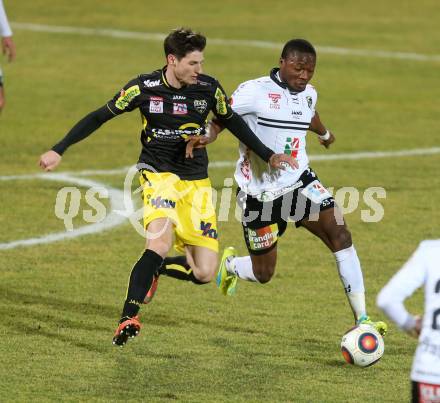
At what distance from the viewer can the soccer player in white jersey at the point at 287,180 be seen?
988 cm

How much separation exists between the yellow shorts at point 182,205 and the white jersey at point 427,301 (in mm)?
3756

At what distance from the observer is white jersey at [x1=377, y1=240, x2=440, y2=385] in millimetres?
5883

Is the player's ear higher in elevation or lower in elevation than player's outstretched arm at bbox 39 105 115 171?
higher

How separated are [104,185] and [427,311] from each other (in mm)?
10236

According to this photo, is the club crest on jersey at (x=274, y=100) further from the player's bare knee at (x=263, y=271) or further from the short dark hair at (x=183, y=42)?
the player's bare knee at (x=263, y=271)

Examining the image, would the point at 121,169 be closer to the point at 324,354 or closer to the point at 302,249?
the point at 302,249

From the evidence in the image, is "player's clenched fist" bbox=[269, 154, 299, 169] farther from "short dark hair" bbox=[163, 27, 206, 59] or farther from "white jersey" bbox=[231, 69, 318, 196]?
"short dark hair" bbox=[163, 27, 206, 59]

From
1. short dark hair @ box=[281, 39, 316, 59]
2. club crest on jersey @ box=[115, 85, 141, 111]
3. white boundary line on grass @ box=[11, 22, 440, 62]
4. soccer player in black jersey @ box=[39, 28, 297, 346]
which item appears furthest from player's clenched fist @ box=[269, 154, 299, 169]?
white boundary line on grass @ box=[11, 22, 440, 62]

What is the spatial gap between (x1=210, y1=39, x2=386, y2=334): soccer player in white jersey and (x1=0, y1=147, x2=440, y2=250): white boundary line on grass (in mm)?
3594

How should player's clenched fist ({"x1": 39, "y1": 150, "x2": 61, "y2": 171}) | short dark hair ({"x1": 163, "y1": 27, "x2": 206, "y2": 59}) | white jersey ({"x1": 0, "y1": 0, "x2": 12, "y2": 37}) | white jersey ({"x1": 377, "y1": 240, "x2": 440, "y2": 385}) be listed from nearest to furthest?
white jersey ({"x1": 377, "y1": 240, "x2": 440, "y2": 385}) → player's clenched fist ({"x1": 39, "y1": 150, "x2": 61, "y2": 171}) → short dark hair ({"x1": 163, "y1": 27, "x2": 206, "y2": 59}) → white jersey ({"x1": 0, "y1": 0, "x2": 12, "y2": 37})

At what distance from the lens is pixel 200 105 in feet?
31.6

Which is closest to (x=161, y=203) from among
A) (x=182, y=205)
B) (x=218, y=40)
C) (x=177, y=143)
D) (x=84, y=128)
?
(x=182, y=205)

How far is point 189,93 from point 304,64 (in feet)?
3.22

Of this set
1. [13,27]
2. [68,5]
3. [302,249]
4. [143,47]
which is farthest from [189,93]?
[68,5]
